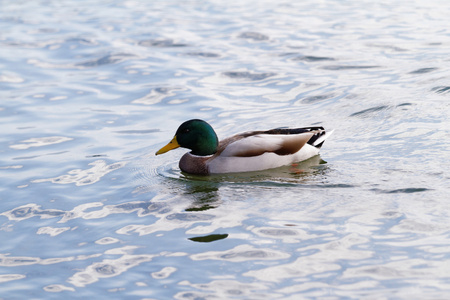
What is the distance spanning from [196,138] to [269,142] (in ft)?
2.96

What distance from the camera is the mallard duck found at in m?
9.33

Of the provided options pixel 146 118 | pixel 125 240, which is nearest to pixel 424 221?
pixel 125 240

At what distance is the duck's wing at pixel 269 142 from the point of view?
9328mm

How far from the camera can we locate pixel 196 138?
9570 mm

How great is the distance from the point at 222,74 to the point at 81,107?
308cm

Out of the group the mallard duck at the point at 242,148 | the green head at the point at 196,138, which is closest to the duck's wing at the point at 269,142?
the mallard duck at the point at 242,148

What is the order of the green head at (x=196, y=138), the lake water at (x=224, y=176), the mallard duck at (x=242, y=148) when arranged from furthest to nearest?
the green head at (x=196, y=138) → the mallard duck at (x=242, y=148) → the lake water at (x=224, y=176)

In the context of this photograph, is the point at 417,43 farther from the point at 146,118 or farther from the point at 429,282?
the point at 429,282

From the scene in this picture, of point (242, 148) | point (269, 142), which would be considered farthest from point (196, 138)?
point (269, 142)

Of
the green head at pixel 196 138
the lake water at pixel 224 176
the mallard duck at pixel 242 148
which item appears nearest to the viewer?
the lake water at pixel 224 176

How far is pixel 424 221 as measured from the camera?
713 cm

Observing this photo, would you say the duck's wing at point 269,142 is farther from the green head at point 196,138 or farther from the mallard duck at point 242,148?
the green head at point 196,138

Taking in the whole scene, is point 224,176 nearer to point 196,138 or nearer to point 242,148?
point 242,148

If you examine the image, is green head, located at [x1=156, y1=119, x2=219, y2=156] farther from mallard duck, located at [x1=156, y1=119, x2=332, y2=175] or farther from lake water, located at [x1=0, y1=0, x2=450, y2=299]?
lake water, located at [x1=0, y1=0, x2=450, y2=299]
